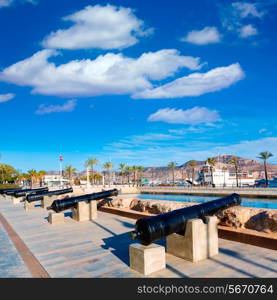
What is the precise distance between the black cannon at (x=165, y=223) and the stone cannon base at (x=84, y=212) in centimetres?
642

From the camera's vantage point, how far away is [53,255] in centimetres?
655

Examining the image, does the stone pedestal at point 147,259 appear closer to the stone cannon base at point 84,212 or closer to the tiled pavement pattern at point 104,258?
the tiled pavement pattern at point 104,258

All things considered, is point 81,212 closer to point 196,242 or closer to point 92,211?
point 92,211

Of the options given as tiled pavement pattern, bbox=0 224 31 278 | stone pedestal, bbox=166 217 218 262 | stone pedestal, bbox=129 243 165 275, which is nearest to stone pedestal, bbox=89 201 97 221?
tiled pavement pattern, bbox=0 224 31 278

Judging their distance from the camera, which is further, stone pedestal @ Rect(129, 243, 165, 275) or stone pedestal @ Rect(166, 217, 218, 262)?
stone pedestal @ Rect(166, 217, 218, 262)

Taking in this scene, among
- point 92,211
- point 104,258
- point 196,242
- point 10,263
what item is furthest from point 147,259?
point 92,211

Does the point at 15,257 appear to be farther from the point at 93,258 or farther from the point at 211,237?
the point at 211,237

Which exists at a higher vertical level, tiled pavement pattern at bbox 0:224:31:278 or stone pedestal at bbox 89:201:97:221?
stone pedestal at bbox 89:201:97:221

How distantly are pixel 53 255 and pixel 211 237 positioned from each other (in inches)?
148

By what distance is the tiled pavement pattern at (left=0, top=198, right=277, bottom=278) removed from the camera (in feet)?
16.7

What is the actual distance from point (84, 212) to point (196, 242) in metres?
6.92

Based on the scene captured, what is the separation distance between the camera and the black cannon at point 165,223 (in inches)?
199

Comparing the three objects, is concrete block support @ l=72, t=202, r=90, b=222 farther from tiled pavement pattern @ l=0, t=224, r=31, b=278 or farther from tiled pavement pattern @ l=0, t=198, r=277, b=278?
tiled pavement pattern @ l=0, t=224, r=31, b=278

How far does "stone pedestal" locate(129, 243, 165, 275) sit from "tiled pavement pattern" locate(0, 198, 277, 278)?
0.11m
